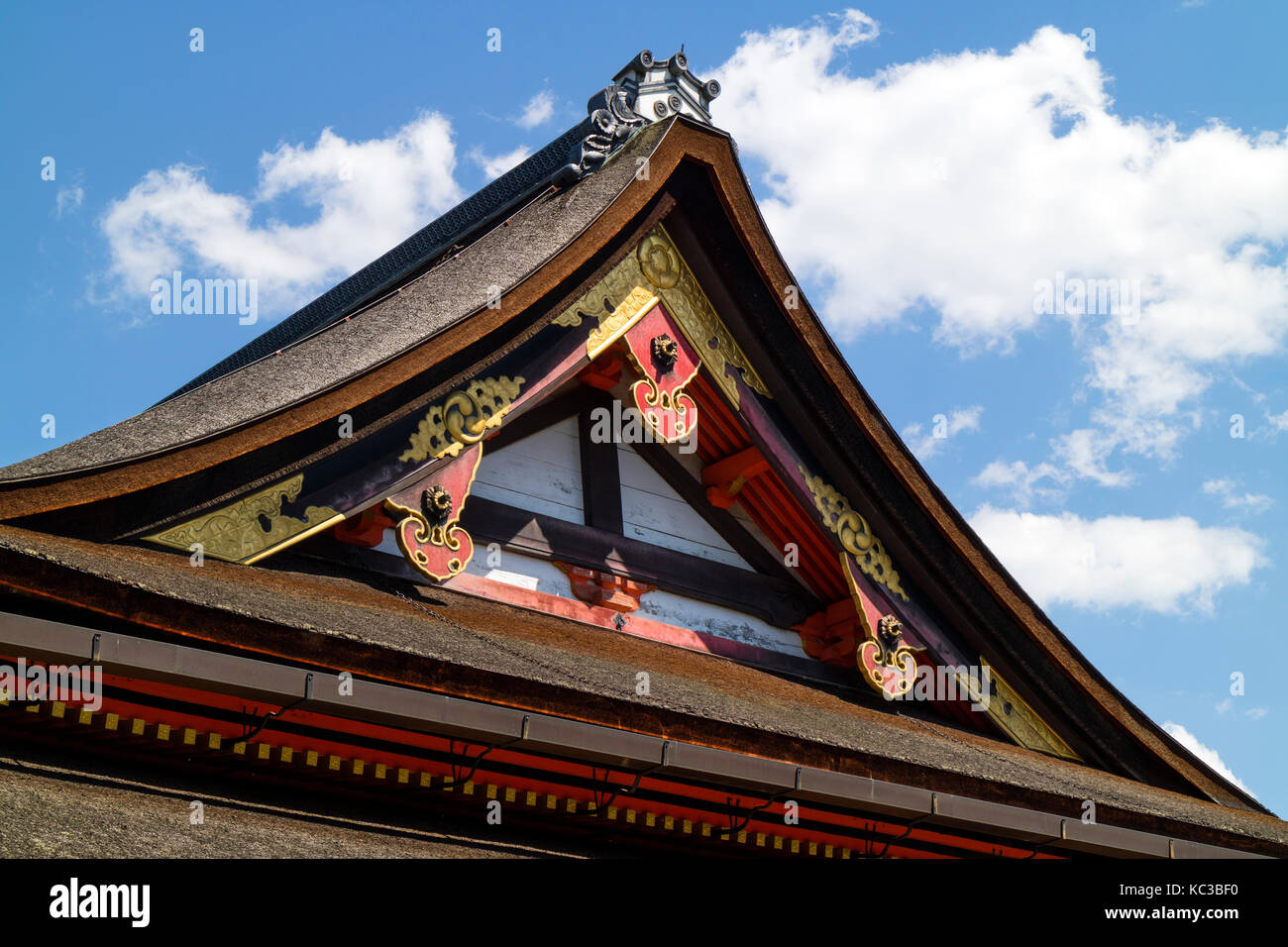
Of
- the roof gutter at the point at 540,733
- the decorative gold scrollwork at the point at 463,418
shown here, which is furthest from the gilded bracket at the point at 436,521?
the roof gutter at the point at 540,733

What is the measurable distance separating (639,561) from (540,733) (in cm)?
282

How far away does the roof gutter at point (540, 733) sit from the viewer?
4207 millimetres

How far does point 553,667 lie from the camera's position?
5523 mm

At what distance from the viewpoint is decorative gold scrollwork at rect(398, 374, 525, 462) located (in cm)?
652

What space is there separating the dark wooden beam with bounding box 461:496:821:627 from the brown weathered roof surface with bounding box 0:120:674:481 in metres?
1.06

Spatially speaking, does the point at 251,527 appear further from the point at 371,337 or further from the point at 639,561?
the point at 639,561

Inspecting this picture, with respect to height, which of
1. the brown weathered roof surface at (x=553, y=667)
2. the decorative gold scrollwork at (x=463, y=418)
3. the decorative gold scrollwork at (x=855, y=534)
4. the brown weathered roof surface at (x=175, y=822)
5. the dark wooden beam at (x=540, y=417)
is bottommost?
the brown weathered roof surface at (x=175, y=822)

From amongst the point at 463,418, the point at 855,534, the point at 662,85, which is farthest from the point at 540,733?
the point at 662,85

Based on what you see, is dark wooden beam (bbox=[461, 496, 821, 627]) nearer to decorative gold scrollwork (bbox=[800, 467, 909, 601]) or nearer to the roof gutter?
decorative gold scrollwork (bbox=[800, 467, 909, 601])

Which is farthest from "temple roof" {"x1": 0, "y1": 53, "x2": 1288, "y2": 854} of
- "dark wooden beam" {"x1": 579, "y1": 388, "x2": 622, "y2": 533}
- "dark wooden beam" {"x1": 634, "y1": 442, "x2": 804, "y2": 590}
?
"dark wooden beam" {"x1": 579, "y1": 388, "x2": 622, "y2": 533}

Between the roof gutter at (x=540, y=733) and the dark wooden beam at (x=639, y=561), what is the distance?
2.19m

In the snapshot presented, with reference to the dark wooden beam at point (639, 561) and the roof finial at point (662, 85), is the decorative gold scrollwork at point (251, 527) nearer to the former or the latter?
the dark wooden beam at point (639, 561)
